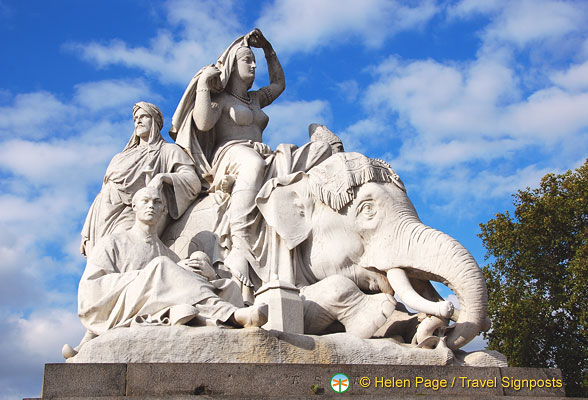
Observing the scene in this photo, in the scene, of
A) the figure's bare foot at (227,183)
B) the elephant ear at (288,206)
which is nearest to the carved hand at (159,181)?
the figure's bare foot at (227,183)

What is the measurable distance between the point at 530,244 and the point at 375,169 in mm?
11610

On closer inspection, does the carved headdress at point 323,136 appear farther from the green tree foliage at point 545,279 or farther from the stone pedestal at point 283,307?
the green tree foliage at point 545,279

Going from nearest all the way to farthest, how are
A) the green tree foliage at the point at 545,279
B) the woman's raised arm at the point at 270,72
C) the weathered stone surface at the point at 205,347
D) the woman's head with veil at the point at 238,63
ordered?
the weathered stone surface at the point at 205,347
the woman's head with veil at the point at 238,63
the woman's raised arm at the point at 270,72
the green tree foliage at the point at 545,279

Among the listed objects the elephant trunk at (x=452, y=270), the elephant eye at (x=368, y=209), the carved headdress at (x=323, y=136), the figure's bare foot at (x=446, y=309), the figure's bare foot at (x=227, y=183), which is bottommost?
the figure's bare foot at (x=446, y=309)

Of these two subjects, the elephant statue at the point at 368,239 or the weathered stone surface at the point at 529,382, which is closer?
the weathered stone surface at the point at 529,382

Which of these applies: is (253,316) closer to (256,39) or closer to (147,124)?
(147,124)

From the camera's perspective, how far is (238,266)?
8.23 m

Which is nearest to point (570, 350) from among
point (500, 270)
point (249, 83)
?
point (500, 270)

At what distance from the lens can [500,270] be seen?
1905 centimetres

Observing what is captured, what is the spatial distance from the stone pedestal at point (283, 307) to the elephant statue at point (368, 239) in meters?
1.01

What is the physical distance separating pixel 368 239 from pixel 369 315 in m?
1.00

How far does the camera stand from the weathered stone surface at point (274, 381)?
5809 millimetres

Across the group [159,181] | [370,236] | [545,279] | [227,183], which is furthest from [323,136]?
[545,279]

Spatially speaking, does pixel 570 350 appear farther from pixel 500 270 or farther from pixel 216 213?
pixel 216 213
